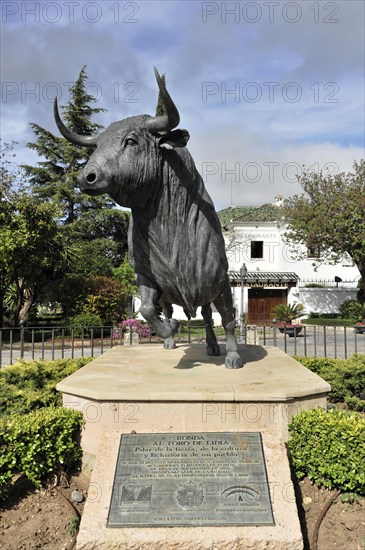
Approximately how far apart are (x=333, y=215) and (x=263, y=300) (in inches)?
332

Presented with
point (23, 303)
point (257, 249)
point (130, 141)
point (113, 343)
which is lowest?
point (113, 343)

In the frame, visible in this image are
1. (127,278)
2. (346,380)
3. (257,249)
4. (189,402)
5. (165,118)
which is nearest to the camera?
(165,118)

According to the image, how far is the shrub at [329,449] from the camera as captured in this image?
3.06m

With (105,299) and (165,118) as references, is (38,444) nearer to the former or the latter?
(165,118)

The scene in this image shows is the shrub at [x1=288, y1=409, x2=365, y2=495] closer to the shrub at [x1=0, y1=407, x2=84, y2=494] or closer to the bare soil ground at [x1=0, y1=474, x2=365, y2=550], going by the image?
the bare soil ground at [x1=0, y1=474, x2=365, y2=550]

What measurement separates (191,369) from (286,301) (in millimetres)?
26201

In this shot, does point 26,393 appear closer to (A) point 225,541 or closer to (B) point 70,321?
(A) point 225,541

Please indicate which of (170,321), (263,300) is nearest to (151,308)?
(170,321)

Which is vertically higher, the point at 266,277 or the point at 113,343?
the point at 266,277

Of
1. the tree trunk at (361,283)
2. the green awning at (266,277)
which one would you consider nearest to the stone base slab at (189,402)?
the tree trunk at (361,283)

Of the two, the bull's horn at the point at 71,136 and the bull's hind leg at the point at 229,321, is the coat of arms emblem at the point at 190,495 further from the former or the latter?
the bull's horn at the point at 71,136

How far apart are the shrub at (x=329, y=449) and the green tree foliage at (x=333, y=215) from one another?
20564 millimetres

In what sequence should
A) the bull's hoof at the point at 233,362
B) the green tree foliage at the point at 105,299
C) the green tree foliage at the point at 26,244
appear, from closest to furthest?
the bull's hoof at the point at 233,362 < the green tree foliage at the point at 26,244 < the green tree foliage at the point at 105,299

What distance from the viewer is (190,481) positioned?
2.81 m
